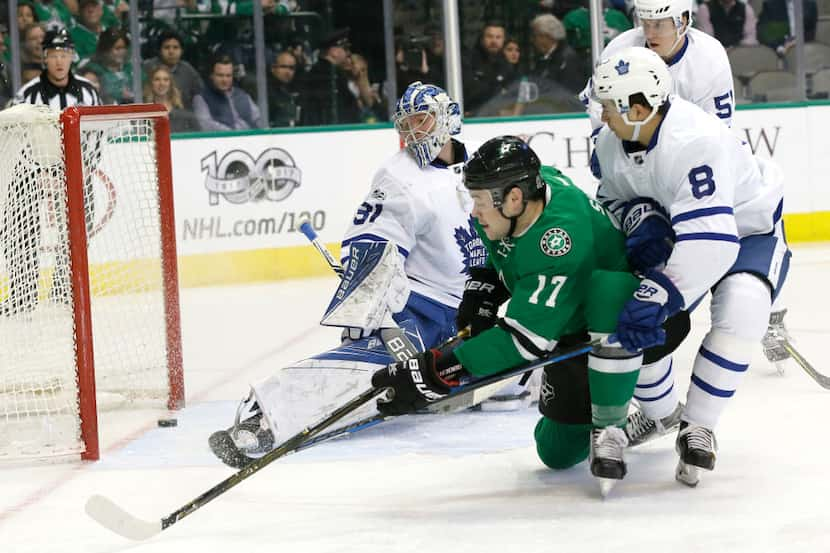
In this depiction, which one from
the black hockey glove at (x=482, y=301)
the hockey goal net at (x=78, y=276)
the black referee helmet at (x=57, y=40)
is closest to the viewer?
the black hockey glove at (x=482, y=301)

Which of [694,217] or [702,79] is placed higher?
[702,79]

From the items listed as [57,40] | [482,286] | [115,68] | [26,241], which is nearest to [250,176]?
[115,68]

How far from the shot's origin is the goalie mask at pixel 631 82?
273 cm

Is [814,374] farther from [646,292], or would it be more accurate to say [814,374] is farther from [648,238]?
[646,292]

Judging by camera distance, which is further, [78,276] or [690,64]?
[690,64]

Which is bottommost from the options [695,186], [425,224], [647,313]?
[647,313]

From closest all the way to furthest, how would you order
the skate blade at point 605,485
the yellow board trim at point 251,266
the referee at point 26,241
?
the skate blade at point 605,485 → the referee at point 26,241 → the yellow board trim at point 251,266

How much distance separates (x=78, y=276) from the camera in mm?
3291

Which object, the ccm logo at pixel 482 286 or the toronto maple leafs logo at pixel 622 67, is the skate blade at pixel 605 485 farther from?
the toronto maple leafs logo at pixel 622 67

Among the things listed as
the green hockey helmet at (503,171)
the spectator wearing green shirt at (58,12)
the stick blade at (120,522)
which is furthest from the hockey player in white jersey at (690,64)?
the spectator wearing green shirt at (58,12)

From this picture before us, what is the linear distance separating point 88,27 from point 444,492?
495 centimetres

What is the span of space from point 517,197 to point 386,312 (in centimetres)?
92

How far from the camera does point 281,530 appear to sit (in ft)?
8.75

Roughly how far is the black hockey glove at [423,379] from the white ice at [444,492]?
0.82 feet
